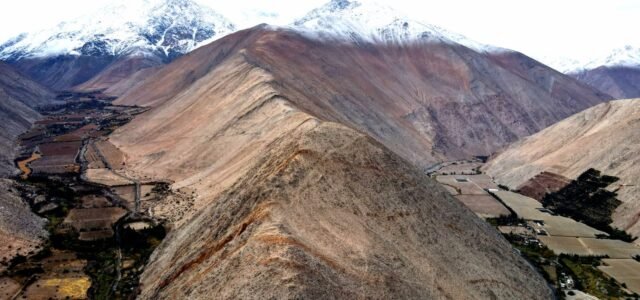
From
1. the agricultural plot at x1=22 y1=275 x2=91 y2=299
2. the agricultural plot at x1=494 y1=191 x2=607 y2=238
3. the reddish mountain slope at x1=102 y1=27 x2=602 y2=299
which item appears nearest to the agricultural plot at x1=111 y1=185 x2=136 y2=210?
the reddish mountain slope at x1=102 y1=27 x2=602 y2=299

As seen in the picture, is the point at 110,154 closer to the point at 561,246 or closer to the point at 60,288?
the point at 60,288

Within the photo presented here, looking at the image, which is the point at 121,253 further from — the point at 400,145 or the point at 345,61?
the point at 345,61

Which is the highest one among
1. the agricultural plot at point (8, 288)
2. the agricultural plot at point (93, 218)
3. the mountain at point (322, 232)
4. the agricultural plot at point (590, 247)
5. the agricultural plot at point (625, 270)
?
the mountain at point (322, 232)

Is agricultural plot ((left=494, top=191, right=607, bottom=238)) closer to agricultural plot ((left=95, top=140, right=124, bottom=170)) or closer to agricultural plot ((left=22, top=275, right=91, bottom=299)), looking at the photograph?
agricultural plot ((left=22, top=275, right=91, bottom=299))

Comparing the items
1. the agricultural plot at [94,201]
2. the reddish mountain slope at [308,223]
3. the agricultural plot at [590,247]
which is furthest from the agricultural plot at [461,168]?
the agricultural plot at [94,201]

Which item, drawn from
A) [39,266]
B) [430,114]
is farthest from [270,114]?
[430,114]

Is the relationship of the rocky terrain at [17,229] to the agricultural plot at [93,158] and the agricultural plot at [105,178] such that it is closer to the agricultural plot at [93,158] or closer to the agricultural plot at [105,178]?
the agricultural plot at [105,178]
